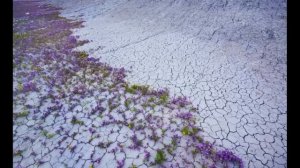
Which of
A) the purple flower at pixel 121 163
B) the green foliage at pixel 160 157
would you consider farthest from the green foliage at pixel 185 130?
the purple flower at pixel 121 163

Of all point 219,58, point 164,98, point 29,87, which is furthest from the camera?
point 219,58

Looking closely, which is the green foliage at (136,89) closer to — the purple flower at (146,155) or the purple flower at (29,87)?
the purple flower at (146,155)

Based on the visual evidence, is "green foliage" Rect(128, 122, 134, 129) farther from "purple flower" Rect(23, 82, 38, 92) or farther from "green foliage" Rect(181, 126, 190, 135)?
"purple flower" Rect(23, 82, 38, 92)

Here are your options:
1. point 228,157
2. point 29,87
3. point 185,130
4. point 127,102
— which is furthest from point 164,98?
point 29,87

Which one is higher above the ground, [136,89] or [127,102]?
[136,89]

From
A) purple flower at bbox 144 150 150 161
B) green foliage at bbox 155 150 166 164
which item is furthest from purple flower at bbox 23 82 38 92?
green foliage at bbox 155 150 166 164

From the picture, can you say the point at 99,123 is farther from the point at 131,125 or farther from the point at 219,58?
the point at 219,58
